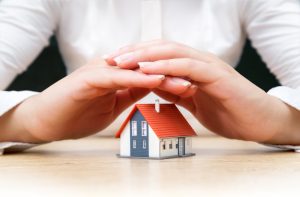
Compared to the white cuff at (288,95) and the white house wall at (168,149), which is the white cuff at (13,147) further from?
the white cuff at (288,95)

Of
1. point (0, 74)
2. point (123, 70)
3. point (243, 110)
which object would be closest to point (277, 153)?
point (243, 110)

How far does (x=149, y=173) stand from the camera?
57 centimetres

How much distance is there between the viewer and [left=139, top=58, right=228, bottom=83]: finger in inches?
25.6

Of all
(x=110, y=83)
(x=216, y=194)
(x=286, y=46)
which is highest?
(x=286, y=46)

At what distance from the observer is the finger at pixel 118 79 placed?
65cm

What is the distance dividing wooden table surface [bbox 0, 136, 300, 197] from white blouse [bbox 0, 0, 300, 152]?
0.37m

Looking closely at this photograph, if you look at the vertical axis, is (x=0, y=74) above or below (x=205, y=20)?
below

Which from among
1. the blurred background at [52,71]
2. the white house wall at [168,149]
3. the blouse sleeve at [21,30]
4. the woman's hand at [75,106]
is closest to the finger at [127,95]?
the woman's hand at [75,106]

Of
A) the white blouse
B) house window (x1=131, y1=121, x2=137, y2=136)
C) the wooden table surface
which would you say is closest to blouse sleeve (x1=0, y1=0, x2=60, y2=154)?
the white blouse

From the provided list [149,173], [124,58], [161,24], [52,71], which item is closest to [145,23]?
[161,24]

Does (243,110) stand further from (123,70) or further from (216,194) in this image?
(216,194)

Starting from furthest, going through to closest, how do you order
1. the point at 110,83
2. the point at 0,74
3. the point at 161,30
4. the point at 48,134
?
the point at 161,30, the point at 0,74, the point at 48,134, the point at 110,83

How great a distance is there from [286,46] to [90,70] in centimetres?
51

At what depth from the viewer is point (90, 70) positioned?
702 mm
